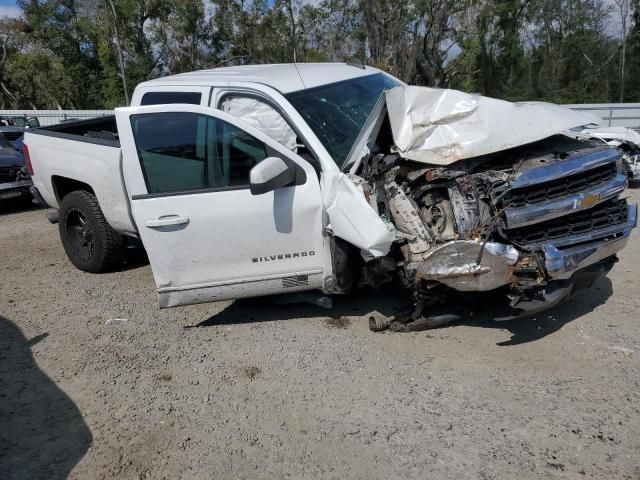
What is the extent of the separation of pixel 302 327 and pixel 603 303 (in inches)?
96.5

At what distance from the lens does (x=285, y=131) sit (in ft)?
13.8

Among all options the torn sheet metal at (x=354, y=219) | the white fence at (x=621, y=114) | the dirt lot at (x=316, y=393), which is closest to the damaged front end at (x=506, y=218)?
the torn sheet metal at (x=354, y=219)

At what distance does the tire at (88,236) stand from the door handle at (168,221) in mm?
1749

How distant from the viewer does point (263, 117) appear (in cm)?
429

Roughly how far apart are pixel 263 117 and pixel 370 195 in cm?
115

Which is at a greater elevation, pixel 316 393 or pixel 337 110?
pixel 337 110

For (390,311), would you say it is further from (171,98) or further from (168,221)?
(171,98)

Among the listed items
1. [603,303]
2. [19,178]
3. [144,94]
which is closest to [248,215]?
[144,94]

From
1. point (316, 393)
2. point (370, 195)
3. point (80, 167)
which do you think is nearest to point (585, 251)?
point (370, 195)

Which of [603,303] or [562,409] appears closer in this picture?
[562,409]

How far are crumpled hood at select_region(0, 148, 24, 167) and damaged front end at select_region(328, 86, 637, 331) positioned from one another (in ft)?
25.3

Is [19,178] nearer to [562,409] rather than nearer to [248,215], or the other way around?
[248,215]

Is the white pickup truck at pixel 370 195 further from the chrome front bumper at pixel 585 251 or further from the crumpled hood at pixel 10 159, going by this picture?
the crumpled hood at pixel 10 159

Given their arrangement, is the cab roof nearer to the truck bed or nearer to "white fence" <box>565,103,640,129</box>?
the truck bed
